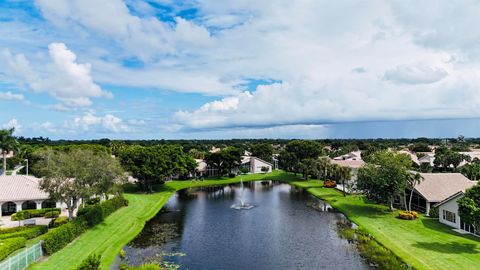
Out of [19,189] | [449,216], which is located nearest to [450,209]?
[449,216]

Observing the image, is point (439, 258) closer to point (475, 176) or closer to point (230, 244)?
point (230, 244)

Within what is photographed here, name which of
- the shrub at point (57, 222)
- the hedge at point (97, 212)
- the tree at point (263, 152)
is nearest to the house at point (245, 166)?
the tree at point (263, 152)

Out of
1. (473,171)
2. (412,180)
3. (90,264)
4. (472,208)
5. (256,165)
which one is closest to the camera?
(90,264)

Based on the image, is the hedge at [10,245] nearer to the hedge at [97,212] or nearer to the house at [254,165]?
the hedge at [97,212]

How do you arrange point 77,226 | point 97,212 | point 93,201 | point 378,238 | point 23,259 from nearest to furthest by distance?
point 23,259 → point 77,226 → point 378,238 → point 97,212 → point 93,201

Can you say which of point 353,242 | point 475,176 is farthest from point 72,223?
point 475,176

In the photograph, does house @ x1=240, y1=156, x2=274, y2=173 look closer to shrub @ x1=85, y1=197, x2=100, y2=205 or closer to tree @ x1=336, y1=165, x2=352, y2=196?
tree @ x1=336, y1=165, x2=352, y2=196

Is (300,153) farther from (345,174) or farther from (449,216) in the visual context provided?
(449,216)

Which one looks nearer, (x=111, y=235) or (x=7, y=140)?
(x=111, y=235)
